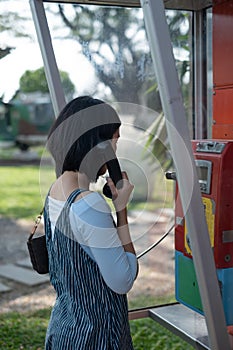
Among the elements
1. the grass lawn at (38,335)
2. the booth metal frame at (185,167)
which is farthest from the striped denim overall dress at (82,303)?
the grass lawn at (38,335)

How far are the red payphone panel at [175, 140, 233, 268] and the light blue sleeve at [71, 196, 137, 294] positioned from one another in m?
0.51

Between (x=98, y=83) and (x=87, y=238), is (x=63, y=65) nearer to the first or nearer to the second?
(x=98, y=83)

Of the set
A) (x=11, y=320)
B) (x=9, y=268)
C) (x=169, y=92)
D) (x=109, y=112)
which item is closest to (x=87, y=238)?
(x=109, y=112)

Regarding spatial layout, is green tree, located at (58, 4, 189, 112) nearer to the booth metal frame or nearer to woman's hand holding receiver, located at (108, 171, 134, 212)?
the booth metal frame

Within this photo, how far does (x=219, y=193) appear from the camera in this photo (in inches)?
67.9

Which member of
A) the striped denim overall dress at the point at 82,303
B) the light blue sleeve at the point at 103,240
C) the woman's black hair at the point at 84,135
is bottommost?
the striped denim overall dress at the point at 82,303

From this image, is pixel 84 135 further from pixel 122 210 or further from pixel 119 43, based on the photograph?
pixel 119 43

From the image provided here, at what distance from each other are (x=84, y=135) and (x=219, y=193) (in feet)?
2.08

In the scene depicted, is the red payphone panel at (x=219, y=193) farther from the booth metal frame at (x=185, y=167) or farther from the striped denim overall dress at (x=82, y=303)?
the striped denim overall dress at (x=82, y=303)

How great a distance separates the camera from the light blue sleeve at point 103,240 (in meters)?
1.23

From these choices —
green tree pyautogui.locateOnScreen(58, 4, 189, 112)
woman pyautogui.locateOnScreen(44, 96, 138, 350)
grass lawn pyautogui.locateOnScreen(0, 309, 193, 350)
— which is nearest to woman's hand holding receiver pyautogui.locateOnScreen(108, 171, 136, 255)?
woman pyautogui.locateOnScreen(44, 96, 138, 350)

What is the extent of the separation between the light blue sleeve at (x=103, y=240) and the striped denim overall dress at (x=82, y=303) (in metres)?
0.04

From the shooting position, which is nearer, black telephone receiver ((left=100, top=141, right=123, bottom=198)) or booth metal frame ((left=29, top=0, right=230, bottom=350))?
black telephone receiver ((left=100, top=141, right=123, bottom=198))

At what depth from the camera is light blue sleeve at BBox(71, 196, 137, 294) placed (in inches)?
48.6
